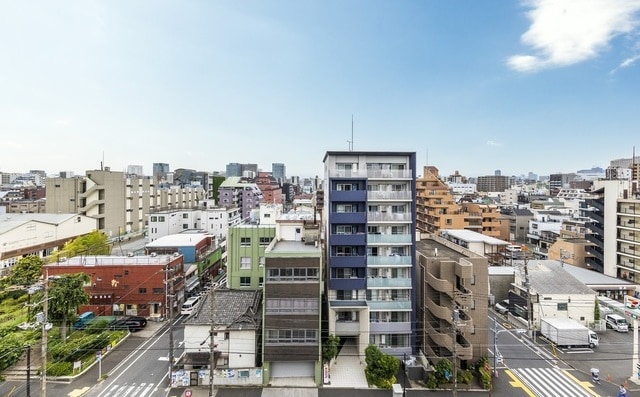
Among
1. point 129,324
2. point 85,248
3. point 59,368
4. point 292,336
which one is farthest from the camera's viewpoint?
point 85,248

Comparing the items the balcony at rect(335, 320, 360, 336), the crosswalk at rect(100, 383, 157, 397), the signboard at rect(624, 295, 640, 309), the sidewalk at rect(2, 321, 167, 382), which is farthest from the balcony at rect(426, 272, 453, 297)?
the sidewalk at rect(2, 321, 167, 382)

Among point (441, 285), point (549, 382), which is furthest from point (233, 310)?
point (549, 382)

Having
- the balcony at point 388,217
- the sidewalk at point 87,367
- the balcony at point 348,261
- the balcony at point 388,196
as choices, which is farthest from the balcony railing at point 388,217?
the sidewalk at point 87,367

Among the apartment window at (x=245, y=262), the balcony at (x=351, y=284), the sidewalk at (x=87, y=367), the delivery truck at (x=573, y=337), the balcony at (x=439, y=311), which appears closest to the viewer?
the sidewalk at (x=87, y=367)

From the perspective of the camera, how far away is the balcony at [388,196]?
28.8 m

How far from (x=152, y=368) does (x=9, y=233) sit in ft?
119

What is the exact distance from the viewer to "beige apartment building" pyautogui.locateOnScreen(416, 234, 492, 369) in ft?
80.3

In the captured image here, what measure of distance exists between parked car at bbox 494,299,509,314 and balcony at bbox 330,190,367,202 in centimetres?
2241

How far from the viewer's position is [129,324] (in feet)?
103

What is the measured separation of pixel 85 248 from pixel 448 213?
59946 millimetres

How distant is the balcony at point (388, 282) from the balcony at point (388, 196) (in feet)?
Result: 22.4

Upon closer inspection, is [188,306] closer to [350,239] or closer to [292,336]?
[292,336]

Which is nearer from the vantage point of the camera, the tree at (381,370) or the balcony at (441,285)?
the tree at (381,370)

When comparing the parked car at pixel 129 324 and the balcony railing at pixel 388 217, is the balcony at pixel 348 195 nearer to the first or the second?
the balcony railing at pixel 388 217
